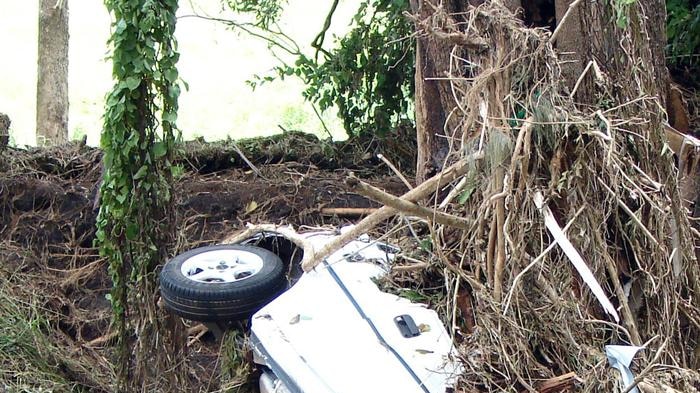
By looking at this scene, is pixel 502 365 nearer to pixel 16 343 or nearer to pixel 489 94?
pixel 489 94

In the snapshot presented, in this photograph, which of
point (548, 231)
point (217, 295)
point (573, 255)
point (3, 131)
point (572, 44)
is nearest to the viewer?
point (573, 255)

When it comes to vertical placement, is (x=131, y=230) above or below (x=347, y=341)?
above

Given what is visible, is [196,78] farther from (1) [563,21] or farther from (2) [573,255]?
(2) [573,255]

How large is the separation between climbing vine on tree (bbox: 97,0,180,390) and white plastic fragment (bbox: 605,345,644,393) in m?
2.94

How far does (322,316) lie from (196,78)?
11.2 meters

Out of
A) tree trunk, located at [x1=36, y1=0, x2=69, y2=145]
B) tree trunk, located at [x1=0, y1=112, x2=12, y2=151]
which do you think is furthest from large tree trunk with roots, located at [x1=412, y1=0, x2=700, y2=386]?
tree trunk, located at [x1=36, y1=0, x2=69, y2=145]

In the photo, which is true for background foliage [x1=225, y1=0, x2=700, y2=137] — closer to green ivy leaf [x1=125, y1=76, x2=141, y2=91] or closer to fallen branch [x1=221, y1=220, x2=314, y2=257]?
fallen branch [x1=221, y1=220, x2=314, y2=257]

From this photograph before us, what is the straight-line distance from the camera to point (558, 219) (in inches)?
155

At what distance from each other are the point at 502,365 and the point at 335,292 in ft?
3.35

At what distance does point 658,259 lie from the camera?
400 cm

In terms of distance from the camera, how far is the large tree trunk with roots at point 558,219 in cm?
367

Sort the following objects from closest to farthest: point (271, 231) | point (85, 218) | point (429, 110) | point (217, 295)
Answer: point (217, 295) → point (271, 231) → point (429, 110) → point (85, 218)

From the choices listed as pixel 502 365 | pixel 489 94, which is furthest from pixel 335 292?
pixel 489 94

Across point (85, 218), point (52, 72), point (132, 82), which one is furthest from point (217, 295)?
point (52, 72)
